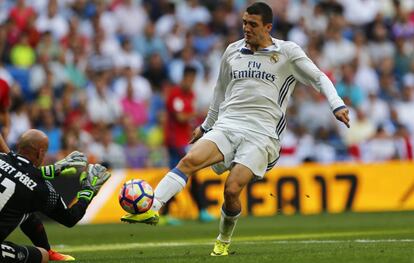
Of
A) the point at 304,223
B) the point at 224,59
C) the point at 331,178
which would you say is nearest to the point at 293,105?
the point at 331,178

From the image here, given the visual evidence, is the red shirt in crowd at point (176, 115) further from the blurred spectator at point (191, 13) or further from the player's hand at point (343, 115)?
the player's hand at point (343, 115)

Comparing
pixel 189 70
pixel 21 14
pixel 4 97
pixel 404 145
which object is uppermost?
pixel 4 97

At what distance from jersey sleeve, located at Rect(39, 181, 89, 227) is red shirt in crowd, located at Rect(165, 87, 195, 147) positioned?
Result: 336 inches

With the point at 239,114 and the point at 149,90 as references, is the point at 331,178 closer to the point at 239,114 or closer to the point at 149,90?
the point at 149,90

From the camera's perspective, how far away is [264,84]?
11.0 meters

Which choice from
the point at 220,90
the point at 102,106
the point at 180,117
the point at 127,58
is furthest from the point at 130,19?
the point at 220,90

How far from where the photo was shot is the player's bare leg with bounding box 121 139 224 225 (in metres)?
9.98

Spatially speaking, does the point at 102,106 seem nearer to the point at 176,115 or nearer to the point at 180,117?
the point at 176,115

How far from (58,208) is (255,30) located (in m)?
2.89

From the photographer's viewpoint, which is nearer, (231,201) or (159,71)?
(231,201)

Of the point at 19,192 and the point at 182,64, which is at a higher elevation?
the point at 19,192

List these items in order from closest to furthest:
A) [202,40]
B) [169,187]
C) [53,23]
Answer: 1. [169,187]
2. [53,23]
3. [202,40]

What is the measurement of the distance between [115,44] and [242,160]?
13.4m

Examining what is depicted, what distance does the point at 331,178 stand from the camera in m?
Result: 20.6
